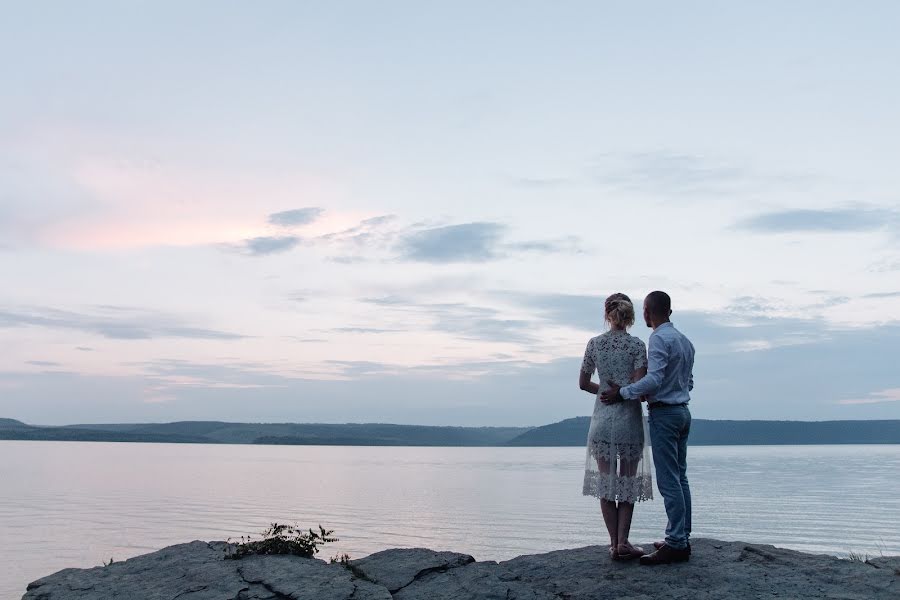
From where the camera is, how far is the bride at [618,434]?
388 inches

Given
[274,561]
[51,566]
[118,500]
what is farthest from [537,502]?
[274,561]

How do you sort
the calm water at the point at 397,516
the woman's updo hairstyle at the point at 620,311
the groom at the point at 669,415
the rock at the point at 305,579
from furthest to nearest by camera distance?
the calm water at the point at 397,516
the woman's updo hairstyle at the point at 620,311
the groom at the point at 669,415
the rock at the point at 305,579

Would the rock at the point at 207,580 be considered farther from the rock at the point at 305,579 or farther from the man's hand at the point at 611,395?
the man's hand at the point at 611,395

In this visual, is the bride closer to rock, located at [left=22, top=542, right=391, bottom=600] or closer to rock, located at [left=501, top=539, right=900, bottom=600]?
rock, located at [left=501, top=539, right=900, bottom=600]

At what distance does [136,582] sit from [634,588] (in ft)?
20.2

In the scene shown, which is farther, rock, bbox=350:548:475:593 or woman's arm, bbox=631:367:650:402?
rock, bbox=350:548:475:593

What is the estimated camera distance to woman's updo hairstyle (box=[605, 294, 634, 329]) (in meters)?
9.99

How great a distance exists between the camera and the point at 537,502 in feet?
192

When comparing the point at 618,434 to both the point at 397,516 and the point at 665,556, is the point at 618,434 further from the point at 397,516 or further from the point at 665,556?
the point at 397,516

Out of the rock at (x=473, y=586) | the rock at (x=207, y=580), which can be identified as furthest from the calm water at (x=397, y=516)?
the rock at (x=473, y=586)

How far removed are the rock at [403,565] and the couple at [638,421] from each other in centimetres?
208

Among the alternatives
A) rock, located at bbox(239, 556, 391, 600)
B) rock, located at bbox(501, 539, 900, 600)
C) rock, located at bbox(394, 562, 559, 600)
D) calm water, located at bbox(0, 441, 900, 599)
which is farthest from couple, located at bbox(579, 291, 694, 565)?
calm water, located at bbox(0, 441, 900, 599)

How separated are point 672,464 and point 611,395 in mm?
1055

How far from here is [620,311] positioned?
32.8 feet
